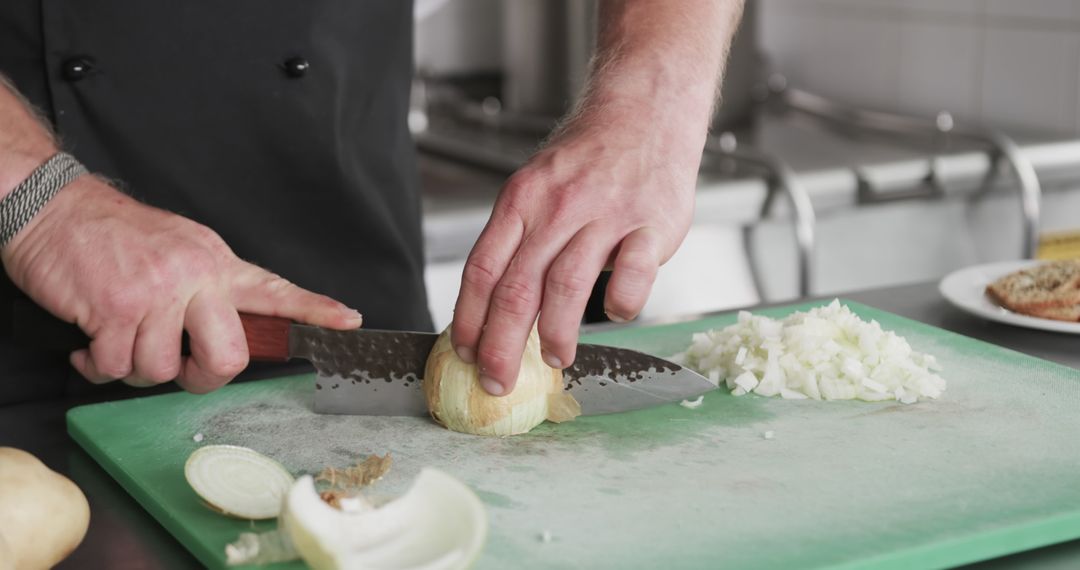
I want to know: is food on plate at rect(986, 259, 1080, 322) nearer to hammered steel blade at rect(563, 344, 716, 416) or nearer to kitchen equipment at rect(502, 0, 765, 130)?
hammered steel blade at rect(563, 344, 716, 416)

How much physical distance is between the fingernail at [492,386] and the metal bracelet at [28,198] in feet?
1.20

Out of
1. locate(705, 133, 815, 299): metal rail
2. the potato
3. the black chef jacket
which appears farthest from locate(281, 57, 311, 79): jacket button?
locate(705, 133, 815, 299): metal rail

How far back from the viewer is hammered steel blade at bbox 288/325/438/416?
1067 mm

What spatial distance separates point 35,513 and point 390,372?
385mm

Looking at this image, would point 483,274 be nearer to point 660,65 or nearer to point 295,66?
point 660,65

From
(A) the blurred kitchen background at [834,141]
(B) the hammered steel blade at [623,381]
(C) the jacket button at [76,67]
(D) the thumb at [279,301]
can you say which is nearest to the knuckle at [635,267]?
(B) the hammered steel blade at [623,381]

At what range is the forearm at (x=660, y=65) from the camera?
1.14 meters

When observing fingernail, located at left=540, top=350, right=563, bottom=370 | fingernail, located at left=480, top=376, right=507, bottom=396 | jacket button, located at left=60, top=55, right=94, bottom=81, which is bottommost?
fingernail, located at left=480, top=376, right=507, bottom=396

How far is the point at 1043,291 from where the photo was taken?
132 cm

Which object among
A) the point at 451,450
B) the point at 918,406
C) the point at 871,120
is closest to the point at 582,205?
the point at 451,450

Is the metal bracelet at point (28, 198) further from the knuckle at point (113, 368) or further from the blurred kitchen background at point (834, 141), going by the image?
the blurred kitchen background at point (834, 141)

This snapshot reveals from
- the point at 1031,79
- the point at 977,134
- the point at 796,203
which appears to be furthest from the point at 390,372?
the point at 1031,79

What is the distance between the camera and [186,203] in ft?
4.26

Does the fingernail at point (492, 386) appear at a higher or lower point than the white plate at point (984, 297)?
higher
